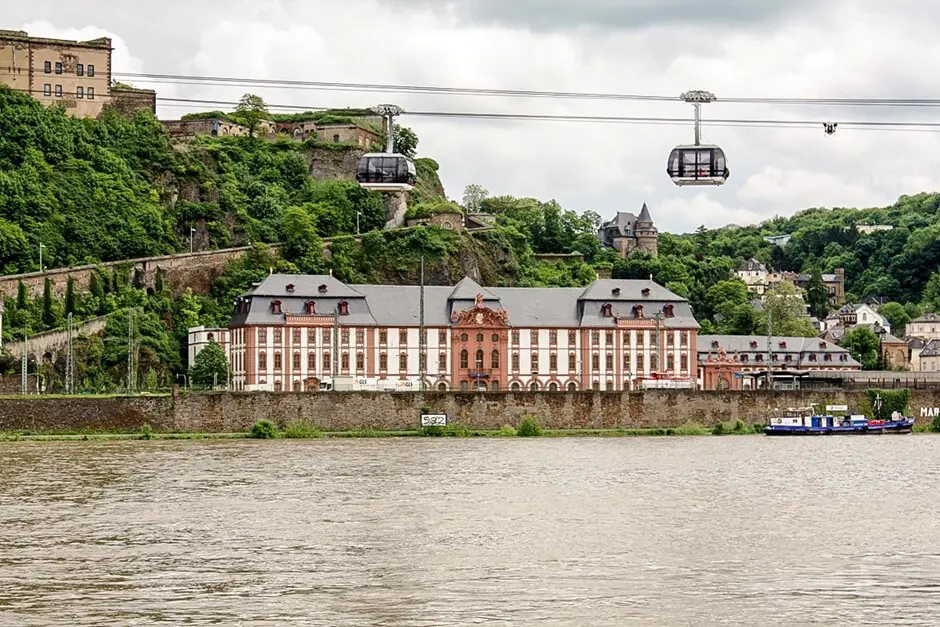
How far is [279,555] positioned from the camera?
34.3 metres

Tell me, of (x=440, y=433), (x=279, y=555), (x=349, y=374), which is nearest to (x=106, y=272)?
(x=349, y=374)

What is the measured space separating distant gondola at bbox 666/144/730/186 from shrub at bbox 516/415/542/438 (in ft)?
145

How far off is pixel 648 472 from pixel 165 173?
273ft

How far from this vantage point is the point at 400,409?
86.8m

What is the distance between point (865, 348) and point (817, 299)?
4224 cm

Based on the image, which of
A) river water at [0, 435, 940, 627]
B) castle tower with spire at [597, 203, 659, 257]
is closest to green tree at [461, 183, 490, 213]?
castle tower with spire at [597, 203, 659, 257]

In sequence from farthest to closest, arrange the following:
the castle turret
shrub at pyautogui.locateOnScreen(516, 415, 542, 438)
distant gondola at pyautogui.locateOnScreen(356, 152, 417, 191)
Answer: the castle turret
shrub at pyautogui.locateOnScreen(516, 415, 542, 438)
distant gondola at pyautogui.locateOnScreen(356, 152, 417, 191)

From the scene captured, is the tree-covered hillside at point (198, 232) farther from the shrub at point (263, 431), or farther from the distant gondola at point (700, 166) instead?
the distant gondola at point (700, 166)

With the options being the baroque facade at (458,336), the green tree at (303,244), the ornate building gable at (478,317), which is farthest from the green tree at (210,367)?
the green tree at (303,244)

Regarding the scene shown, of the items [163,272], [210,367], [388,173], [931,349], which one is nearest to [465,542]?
[388,173]

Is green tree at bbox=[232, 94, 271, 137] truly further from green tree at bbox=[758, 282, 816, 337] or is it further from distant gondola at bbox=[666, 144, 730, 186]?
distant gondola at bbox=[666, 144, 730, 186]

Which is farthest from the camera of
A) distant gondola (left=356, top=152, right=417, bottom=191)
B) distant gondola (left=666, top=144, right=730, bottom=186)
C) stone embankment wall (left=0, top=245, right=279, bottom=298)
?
stone embankment wall (left=0, top=245, right=279, bottom=298)

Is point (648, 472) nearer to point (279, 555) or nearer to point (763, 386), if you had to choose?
point (279, 555)

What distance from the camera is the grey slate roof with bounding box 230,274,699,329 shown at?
103812 millimetres
